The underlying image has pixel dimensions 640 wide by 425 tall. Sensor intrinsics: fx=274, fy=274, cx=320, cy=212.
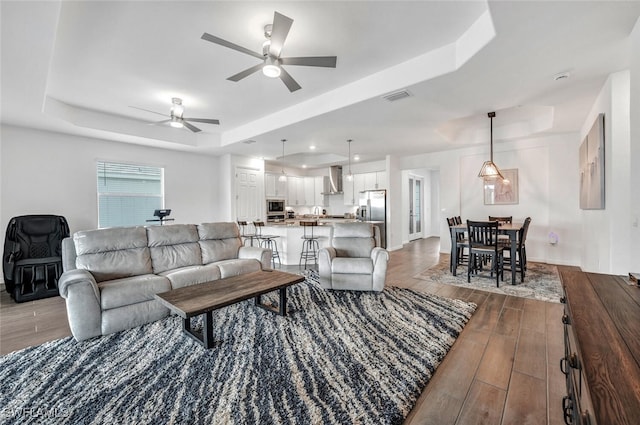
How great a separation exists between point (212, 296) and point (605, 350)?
2.44 m

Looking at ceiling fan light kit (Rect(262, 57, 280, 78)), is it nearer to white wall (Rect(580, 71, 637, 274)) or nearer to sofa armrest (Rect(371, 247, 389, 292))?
sofa armrest (Rect(371, 247, 389, 292))

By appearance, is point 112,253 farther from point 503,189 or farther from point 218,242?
point 503,189

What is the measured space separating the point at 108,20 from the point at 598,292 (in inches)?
157

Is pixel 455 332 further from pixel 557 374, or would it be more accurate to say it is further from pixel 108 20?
pixel 108 20

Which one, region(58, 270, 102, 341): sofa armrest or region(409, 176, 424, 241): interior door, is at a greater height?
region(409, 176, 424, 241): interior door

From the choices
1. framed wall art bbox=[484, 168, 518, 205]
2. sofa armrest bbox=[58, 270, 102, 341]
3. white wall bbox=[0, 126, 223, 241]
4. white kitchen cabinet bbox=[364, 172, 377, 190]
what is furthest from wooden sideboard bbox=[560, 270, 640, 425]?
white wall bbox=[0, 126, 223, 241]

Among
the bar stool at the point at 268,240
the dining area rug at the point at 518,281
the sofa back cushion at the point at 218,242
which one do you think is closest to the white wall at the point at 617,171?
the dining area rug at the point at 518,281

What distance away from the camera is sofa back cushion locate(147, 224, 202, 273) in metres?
3.51

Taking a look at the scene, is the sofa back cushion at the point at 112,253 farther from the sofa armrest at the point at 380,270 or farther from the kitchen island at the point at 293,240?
the sofa armrest at the point at 380,270

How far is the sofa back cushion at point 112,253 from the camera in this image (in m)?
3.03

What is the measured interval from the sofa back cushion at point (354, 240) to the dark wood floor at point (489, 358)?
1.09m

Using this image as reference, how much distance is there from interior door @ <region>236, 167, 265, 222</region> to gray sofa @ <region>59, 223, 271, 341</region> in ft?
8.95

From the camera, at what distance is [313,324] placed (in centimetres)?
281

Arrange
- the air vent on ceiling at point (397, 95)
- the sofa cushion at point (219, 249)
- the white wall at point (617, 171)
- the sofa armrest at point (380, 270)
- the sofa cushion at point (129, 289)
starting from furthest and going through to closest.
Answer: the sofa cushion at point (219, 249) → the sofa armrest at point (380, 270) → the air vent on ceiling at point (397, 95) → the white wall at point (617, 171) → the sofa cushion at point (129, 289)
